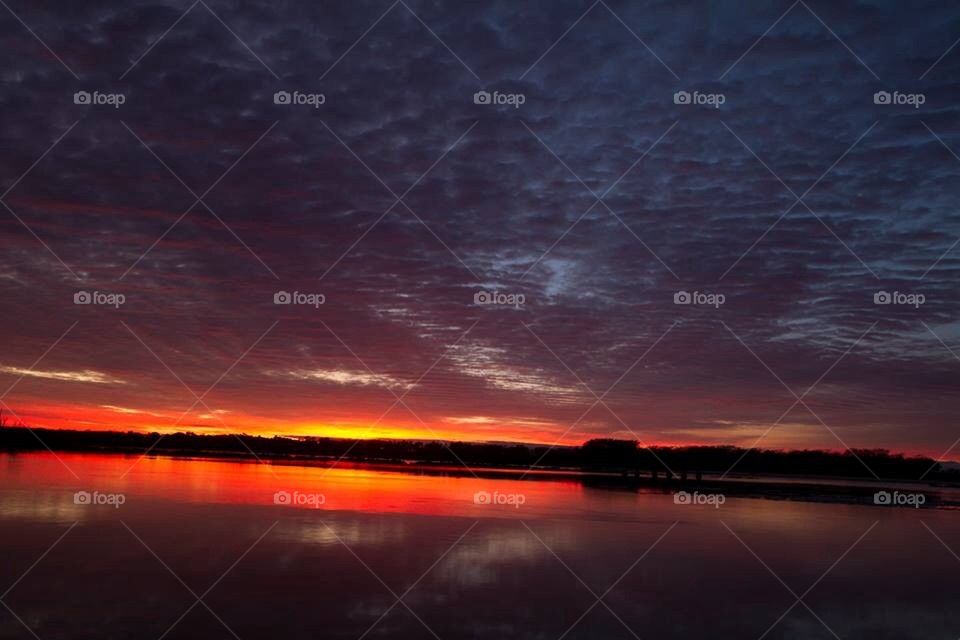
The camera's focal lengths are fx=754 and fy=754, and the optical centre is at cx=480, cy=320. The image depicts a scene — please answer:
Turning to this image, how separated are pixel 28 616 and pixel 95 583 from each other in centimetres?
190

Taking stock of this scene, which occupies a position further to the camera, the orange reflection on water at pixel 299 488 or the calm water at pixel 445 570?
the orange reflection on water at pixel 299 488

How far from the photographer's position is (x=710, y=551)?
1836cm

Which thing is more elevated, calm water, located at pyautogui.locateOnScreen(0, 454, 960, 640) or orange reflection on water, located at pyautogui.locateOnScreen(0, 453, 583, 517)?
orange reflection on water, located at pyautogui.locateOnScreen(0, 453, 583, 517)

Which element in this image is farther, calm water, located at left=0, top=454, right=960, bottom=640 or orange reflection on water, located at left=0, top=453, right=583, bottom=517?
orange reflection on water, located at left=0, top=453, right=583, bottom=517

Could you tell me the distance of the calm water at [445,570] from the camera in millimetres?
11469

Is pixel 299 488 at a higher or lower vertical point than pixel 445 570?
higher

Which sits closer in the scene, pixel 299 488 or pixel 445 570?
pixel 445 570

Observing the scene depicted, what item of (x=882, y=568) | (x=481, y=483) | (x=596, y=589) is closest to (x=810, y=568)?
(x=882, y=568)

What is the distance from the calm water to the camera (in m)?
11.5

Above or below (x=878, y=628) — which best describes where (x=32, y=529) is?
above

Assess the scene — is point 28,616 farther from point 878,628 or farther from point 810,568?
point 810,568

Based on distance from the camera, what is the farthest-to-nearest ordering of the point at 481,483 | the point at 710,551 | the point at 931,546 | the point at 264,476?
1. the point at 481,483
2. the point at 264,476
3. the point at 931,546
4. the point at 710,551

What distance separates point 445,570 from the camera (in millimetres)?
14844

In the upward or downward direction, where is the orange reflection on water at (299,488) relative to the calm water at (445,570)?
upward
